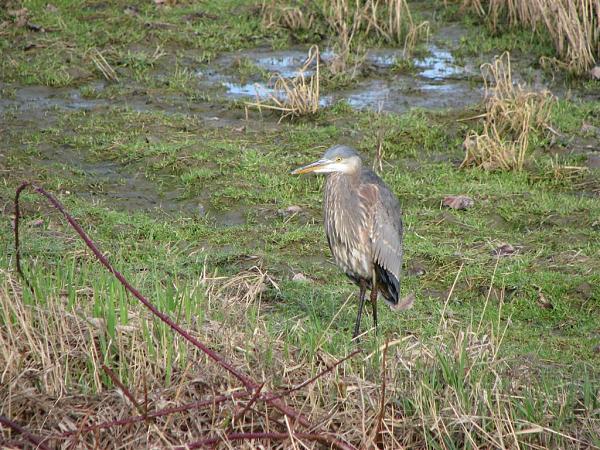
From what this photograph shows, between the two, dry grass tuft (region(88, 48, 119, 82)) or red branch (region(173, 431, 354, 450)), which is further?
dry grass tuft (region(88, 48, 119, 82))

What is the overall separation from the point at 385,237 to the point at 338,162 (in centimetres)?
59

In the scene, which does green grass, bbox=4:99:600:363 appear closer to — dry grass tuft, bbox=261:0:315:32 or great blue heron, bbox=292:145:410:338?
great blue heron, bbox=292:145:410:338

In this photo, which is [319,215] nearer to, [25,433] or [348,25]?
[25,433]

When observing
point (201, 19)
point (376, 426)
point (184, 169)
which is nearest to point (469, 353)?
point (376, 426)

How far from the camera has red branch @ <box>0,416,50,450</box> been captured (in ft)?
13.1

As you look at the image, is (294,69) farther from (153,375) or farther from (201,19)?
(153,375)

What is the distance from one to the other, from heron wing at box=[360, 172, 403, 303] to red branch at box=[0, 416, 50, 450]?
10.1 feet

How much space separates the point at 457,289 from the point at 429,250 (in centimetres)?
56

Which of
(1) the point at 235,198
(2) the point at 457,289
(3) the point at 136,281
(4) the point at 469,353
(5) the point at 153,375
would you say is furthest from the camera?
(1) the point at 235,198

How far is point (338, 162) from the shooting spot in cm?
695

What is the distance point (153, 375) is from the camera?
15.2 ft

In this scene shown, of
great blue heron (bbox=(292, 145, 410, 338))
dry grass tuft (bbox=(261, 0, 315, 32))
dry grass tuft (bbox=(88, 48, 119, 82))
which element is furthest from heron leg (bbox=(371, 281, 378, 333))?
dry grass tuft (bbox=(261, 0, 315, 32))

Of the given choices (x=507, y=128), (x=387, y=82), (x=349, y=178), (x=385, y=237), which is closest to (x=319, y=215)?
(x=349, y=178)

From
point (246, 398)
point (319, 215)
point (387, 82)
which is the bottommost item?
point (387, 82)
